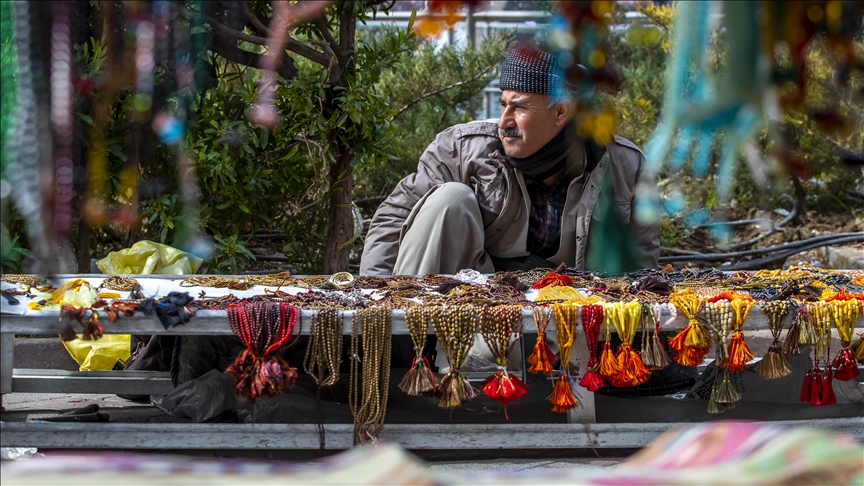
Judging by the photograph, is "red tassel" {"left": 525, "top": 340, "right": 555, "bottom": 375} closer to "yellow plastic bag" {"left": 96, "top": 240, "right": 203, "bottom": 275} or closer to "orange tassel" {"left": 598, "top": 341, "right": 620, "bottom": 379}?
"orange tassel" {"left": 598, "top": 341, "right": 620, "bottom": 379}

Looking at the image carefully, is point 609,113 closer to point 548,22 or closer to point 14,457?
point 548,22

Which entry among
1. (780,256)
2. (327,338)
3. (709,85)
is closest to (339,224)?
(327,338)

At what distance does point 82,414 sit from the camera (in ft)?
8.87

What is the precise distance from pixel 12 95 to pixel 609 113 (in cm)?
107

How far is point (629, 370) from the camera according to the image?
242 cm

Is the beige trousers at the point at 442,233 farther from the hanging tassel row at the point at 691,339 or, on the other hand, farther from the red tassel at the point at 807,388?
the red tassel at the point at 807,388

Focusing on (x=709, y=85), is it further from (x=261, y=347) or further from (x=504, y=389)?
(x=261, y=347)

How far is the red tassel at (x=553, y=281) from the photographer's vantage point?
9.27 ft

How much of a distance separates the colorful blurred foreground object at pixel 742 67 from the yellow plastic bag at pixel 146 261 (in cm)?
246

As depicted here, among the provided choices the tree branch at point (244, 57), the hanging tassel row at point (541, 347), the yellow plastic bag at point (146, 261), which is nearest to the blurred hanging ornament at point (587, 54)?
the hanging tassel row at point (541, 347)

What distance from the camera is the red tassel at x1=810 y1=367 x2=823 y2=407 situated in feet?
8.21

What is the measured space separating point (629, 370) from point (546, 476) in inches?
50.4

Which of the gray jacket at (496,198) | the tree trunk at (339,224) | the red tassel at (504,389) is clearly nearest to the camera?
the red tassel at (504,389)

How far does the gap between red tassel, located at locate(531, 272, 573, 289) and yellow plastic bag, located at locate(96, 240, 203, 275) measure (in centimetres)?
147
